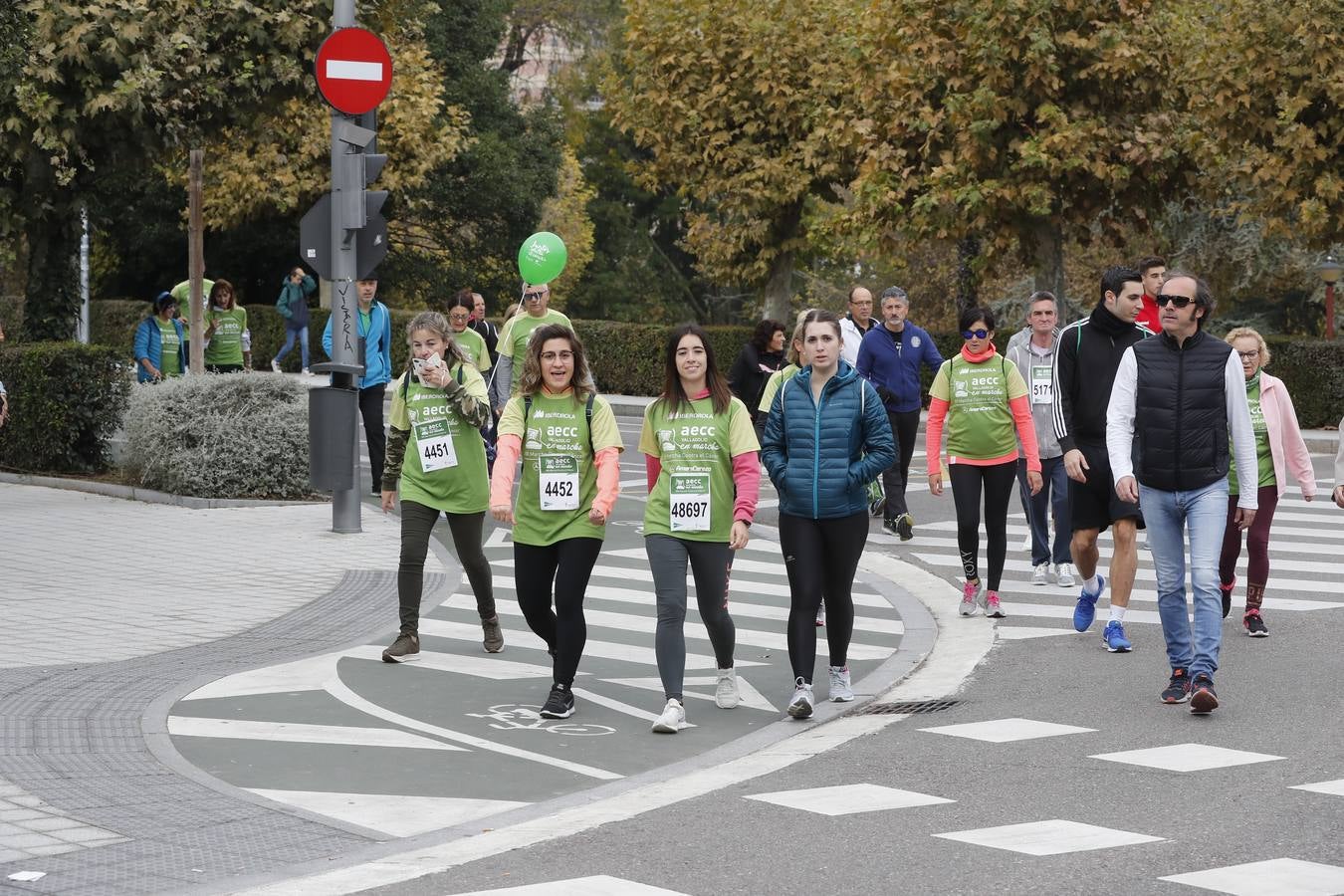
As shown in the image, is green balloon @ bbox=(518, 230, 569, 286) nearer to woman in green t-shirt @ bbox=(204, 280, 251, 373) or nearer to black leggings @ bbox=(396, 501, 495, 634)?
black leggings @ bbox=(396, 501, 495, 634)

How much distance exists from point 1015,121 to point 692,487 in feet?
72.4

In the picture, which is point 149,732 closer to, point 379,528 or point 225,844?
point 225,844

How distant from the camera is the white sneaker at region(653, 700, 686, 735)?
8.12 m

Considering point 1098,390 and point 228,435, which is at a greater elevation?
point 1098,390

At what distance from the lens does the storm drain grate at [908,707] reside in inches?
338

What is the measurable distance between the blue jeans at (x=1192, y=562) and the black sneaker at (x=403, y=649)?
3.56m

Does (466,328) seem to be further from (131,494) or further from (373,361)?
(131,494)

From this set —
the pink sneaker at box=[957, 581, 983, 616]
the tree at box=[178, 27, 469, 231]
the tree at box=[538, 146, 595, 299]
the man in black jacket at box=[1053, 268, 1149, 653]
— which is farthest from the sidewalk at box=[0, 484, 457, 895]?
the tree at box=[538, 146, 595, 299]

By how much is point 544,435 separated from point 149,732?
2003 millimetres

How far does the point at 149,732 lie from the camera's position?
788 cm

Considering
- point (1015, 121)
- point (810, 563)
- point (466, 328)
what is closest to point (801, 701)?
point (810, 563)

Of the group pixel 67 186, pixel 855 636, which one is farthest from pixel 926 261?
pixel 855 636

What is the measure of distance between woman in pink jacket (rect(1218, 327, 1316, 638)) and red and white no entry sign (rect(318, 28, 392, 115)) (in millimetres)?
6578

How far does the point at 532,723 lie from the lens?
8.28 metres
